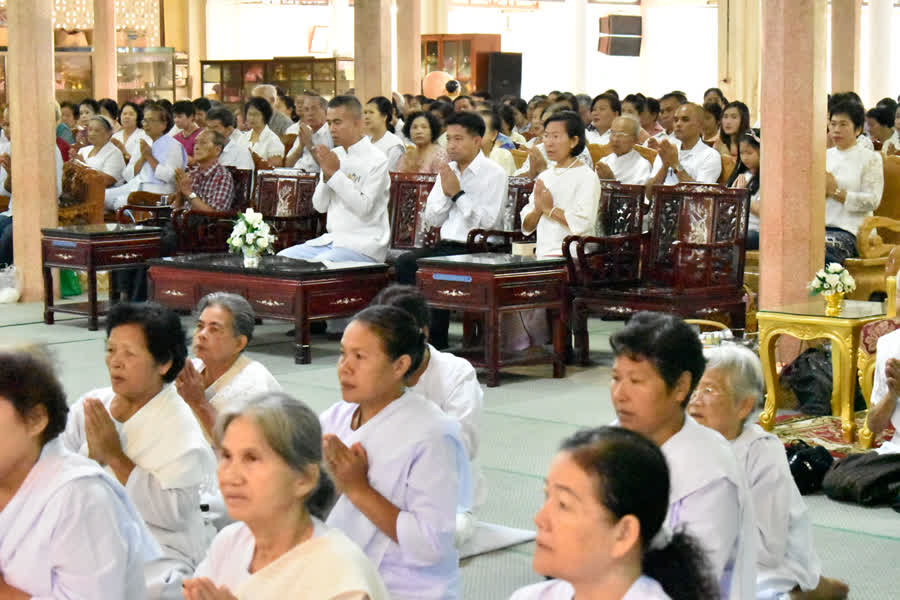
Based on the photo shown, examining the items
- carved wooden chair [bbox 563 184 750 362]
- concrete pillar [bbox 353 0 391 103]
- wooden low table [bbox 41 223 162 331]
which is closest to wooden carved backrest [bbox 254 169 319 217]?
Answer: wooden low table [bbox 41 223 162 331]

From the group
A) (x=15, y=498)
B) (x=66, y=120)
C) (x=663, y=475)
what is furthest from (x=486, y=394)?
(x=66, y=120)

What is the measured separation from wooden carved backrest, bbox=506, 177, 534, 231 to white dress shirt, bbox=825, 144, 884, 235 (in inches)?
68.5

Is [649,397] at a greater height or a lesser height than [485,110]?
lesser

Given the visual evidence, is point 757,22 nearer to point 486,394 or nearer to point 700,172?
point 700,172

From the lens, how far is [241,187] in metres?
10.1

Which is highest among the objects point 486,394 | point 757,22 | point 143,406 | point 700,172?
point 757,22

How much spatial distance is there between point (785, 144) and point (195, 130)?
21.5 ft

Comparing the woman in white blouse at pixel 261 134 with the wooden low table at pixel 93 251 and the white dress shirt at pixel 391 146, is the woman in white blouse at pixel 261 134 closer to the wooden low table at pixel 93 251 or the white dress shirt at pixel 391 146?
the white dress shirt at pixel 391 146

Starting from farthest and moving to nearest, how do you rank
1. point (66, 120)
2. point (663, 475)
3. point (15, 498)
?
point (66, 120)
point (15, 498)
point (663, 475)

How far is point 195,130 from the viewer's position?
12.5m

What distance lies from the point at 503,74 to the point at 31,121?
10.3 meters

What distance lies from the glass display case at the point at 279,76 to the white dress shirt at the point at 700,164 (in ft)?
29.2

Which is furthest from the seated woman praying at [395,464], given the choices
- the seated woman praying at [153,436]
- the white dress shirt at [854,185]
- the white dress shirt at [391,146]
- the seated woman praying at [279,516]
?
the white dress shirt at [391,146]

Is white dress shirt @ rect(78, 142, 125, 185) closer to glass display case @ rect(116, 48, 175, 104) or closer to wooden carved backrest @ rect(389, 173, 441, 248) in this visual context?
wooden carved backrest @ rect(389, 173, 441, 248)
